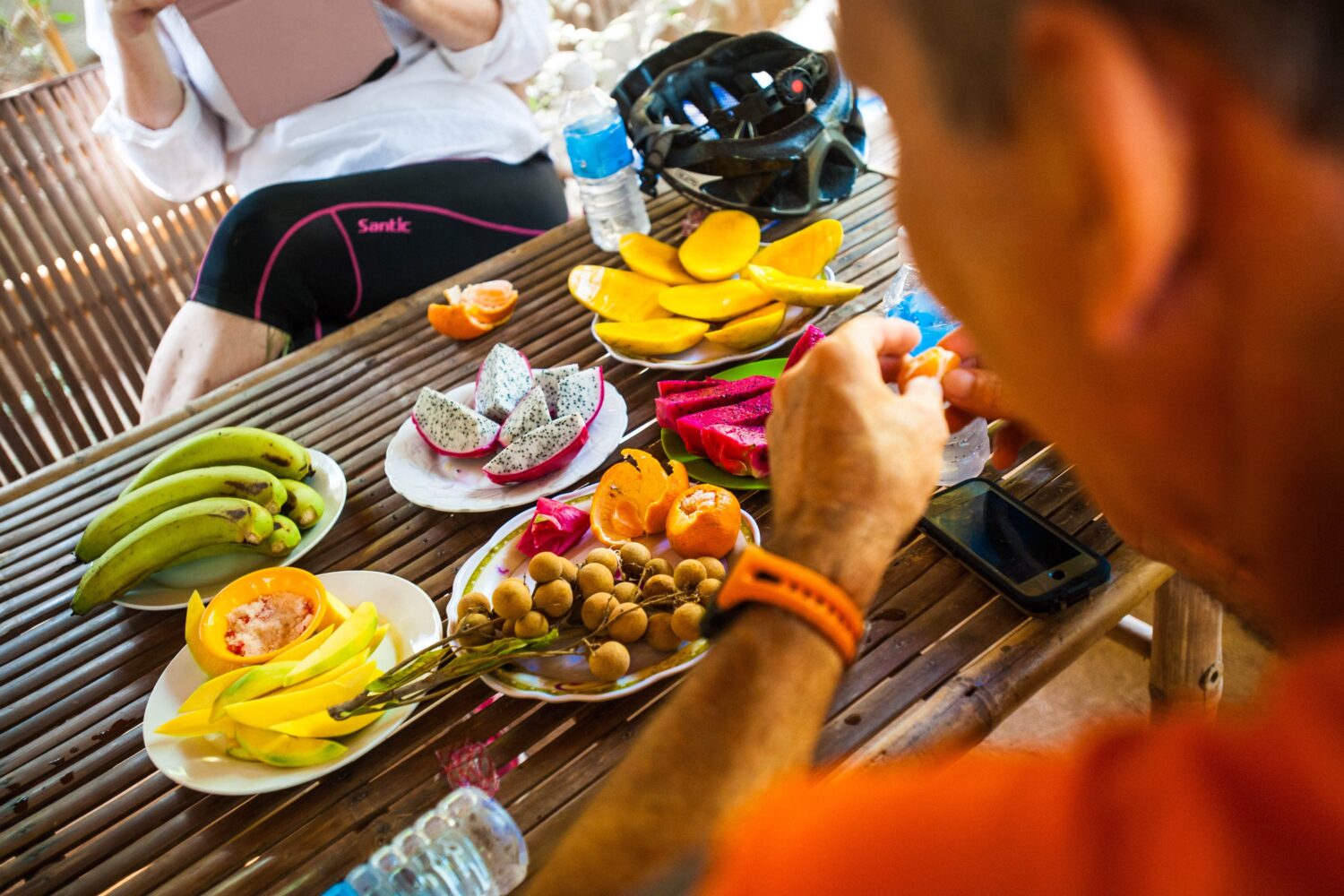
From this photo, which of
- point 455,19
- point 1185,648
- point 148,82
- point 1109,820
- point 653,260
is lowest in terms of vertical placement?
point 1185,648

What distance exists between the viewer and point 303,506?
4.49 feet

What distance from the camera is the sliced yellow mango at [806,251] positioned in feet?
5.25

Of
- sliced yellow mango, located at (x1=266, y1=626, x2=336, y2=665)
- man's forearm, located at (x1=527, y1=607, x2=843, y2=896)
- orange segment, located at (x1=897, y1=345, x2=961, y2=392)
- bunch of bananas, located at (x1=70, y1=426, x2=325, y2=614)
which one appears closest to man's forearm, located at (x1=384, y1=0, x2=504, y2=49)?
bunch of bananas, located at (x1=70, y1=426, x2=325, y2=614)

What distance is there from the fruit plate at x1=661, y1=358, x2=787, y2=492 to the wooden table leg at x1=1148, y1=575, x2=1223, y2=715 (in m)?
0.50

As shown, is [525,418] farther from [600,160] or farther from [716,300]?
[600,160]

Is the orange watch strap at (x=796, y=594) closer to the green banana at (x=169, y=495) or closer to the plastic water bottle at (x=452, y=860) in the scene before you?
the plastic water bottle at (x=452, y=860)

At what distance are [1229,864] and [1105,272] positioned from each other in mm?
222

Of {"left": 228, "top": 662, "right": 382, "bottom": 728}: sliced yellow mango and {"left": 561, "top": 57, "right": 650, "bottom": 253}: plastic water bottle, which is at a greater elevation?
{"left": 561, "top": 57, "right": 650, "bottom": 253}: plastic water bottle

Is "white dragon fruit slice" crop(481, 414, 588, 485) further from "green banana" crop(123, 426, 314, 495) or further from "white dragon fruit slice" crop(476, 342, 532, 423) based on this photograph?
"green banana" crop(123, 426, 314, 495)

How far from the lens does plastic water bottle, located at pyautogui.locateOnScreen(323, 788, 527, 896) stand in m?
0.86

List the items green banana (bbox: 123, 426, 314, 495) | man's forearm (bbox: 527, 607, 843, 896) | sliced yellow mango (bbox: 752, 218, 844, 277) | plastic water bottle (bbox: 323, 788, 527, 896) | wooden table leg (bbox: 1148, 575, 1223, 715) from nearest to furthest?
1. man's forearm (bbox: 527, 607, 843, 896)
2. plastic water bottle (bbox: 323, 788, 527, 896)
3. wooden table leg (bbox: 1148, 575, 1223, 715)
4. green banana (bbox: 123, 426, 314, 495)
5. sliced yellow mango (bbox: 752, 218, 844, 277)

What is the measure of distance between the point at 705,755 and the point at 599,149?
1.42 m

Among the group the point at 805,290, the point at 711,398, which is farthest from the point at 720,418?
the point at 805,290

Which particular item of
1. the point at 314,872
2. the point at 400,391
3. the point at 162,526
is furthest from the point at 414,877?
the point at 400,391
